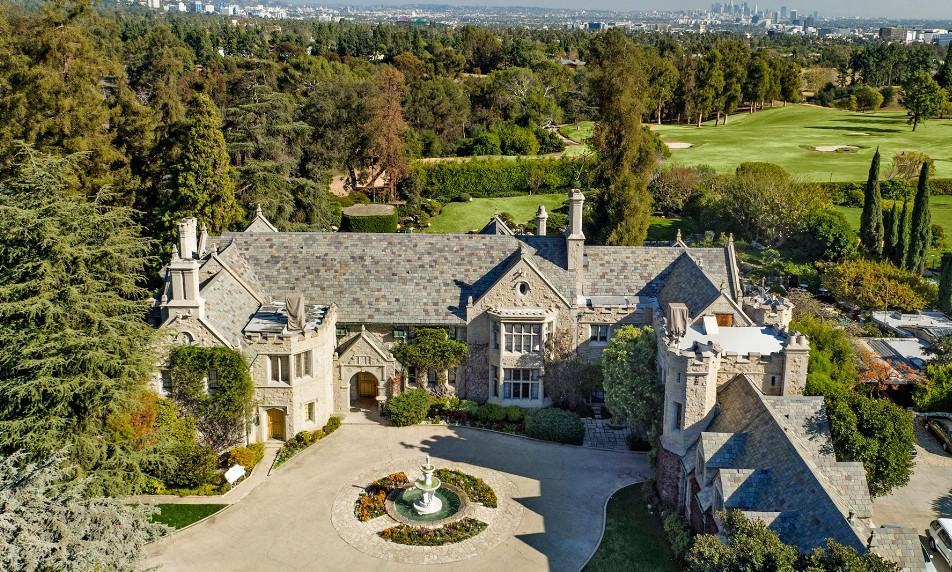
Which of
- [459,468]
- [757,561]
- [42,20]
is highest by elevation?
[42,20]

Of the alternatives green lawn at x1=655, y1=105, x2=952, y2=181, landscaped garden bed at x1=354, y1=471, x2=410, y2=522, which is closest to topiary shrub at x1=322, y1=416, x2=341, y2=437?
landscaped garden bed at x1=354, y1=471, x2=410, y2=522

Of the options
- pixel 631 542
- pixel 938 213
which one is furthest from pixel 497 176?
pixel 631 542

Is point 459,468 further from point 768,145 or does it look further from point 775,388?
point 768,145

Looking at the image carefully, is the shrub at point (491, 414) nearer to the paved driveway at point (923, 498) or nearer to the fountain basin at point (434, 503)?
the fountain basin at point (434, 503)

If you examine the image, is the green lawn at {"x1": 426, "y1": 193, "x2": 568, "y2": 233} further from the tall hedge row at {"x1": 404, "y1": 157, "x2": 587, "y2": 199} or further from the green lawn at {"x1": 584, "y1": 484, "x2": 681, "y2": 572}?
the green lawn at {"x1": 584, "y1": 484, "x2": 681, "y2": 572}

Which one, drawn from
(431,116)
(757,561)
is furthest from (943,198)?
(757,561)

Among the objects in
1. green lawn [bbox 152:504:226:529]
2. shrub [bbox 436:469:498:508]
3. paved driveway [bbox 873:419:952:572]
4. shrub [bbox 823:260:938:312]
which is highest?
shrub [bbox 823:260:938:312]
